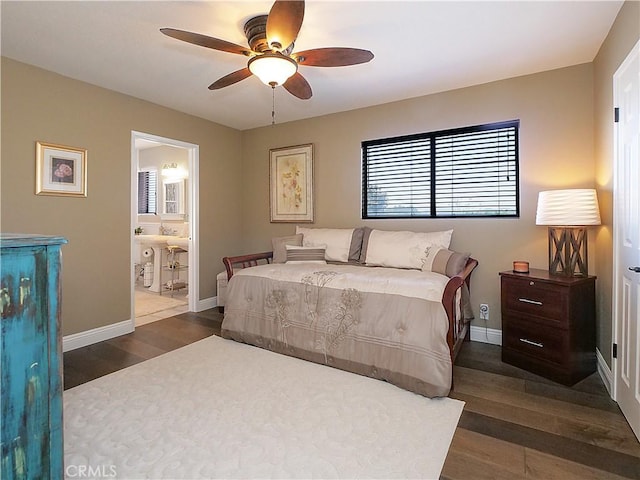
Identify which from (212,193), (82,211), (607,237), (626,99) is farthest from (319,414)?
(212,193)

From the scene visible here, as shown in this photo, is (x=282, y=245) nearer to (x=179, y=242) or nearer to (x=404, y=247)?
(x=404, y=247)

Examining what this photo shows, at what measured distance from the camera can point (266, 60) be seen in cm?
196

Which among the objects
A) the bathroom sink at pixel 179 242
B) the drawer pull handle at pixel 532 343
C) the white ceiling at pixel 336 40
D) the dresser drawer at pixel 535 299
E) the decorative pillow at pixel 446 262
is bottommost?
the drawer pull handle at pixel 532 343

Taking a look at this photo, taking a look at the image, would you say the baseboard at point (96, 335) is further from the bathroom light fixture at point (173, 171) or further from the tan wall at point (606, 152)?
the tan wall at point (606, 152)

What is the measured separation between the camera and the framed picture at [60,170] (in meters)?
2.79

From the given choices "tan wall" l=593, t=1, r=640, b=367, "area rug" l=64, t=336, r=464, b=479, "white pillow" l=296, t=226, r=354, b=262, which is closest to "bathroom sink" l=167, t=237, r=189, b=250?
"white pillow" l=296, t=226, r=354, b=262

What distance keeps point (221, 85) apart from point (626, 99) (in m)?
2.61

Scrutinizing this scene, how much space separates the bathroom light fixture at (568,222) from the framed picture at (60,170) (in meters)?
4.00

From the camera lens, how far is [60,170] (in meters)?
2.91

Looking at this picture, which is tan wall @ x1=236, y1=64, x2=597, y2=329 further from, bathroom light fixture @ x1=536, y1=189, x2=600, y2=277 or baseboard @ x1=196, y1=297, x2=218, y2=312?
baseboard @ x1=196, y1=297, x2=218, y2=312

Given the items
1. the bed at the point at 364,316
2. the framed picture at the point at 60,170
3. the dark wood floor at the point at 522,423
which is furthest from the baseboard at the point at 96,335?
the framed picture at the point at 60,170

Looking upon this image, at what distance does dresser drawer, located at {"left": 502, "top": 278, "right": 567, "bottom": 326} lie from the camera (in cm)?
227

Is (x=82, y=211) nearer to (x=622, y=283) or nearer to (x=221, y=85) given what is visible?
(x=221, y=85)

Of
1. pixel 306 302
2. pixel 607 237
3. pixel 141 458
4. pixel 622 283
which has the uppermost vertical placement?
pixel 607 237
